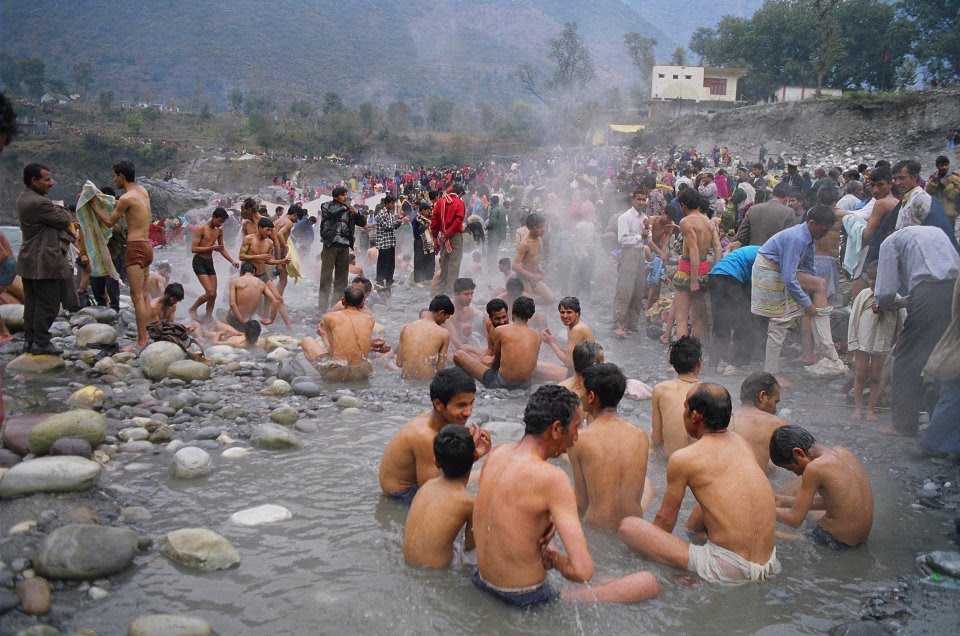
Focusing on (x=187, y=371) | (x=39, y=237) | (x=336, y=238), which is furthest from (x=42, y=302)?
(x=336, y=238)

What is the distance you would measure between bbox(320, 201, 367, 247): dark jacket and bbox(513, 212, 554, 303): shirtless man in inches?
100

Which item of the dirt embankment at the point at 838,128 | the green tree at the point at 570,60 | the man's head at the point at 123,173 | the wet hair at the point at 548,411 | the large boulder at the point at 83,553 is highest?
the green tree at the point at 570,60

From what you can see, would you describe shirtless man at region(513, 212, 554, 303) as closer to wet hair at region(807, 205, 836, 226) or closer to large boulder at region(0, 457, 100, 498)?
wet hair at region(807, 205, 836, 226)

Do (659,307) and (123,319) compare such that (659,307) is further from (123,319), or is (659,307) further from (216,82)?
(216,82)

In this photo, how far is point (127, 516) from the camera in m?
4.34

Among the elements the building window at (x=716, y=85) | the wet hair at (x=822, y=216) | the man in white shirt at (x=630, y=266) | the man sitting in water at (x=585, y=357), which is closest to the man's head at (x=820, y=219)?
the wet hair at (x=822, y=216)

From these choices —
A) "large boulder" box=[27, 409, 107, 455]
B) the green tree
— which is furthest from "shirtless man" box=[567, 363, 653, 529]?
the green tree

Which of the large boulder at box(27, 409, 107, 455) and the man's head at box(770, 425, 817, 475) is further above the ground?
the man's head at box(770, 425, 817, 475)

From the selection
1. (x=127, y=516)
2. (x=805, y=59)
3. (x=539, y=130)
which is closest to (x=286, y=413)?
(x=127, y=516)

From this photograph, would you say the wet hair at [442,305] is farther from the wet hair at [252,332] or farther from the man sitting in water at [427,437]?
the wet hair at [252,332]

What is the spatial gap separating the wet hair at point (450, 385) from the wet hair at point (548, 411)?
75 centimetres

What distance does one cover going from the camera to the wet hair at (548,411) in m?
3.34

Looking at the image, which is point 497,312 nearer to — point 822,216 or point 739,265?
point 739,265

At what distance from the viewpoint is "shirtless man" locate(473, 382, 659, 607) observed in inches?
127
